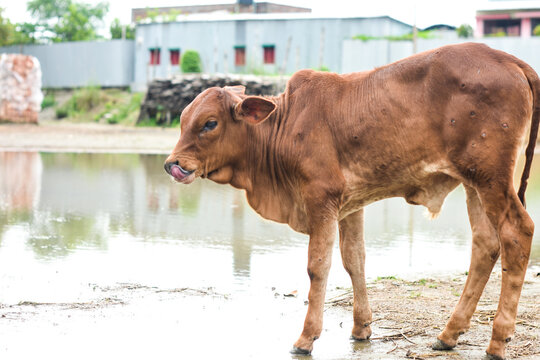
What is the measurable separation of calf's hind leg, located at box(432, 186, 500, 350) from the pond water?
664mm

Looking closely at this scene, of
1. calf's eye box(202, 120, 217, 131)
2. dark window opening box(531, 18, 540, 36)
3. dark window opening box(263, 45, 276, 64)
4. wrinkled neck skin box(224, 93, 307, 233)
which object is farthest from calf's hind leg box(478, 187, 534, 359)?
dark window opening box(531, 18, 540, 36)

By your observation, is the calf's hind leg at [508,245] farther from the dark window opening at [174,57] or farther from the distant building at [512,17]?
the dark window opening at [174,57]

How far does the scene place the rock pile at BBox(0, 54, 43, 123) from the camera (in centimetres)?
3366

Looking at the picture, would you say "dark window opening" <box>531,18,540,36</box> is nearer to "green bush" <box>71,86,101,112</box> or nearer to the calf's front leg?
"green bush" <box>71,86,101,112</box>

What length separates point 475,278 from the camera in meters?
4.94

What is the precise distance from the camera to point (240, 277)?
7160 mm

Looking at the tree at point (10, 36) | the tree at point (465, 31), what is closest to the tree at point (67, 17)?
the tree at point (10, 36)

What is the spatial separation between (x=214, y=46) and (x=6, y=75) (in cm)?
1312

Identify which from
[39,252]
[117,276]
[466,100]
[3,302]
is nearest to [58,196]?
[39,252]

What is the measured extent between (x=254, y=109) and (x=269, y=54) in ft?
125

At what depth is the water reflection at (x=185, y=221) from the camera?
28.1 feet

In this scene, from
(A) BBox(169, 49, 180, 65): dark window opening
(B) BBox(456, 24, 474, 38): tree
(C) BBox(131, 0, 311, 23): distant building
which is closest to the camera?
(B) BBox(456, 24, 474, 38): tree

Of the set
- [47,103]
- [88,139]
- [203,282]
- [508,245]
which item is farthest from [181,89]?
[508,245]

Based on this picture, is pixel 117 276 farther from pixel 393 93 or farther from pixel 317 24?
pixel 317 24
